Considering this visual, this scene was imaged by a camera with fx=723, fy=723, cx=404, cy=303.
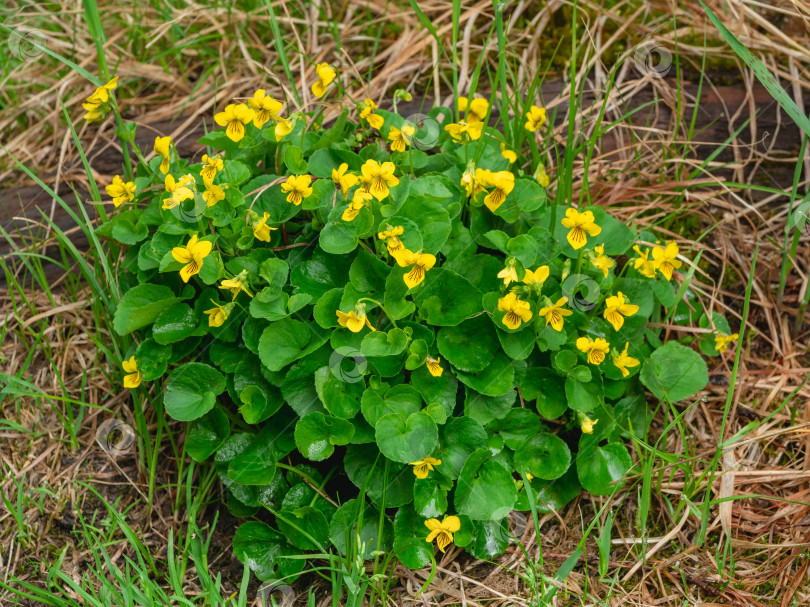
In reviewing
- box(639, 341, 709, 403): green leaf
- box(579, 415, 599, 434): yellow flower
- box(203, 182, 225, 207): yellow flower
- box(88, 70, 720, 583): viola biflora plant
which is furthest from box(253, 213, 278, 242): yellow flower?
box(639, 341, 709, 403): green leaf

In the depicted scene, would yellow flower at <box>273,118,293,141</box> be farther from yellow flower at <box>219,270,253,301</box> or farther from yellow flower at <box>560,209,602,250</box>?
yellow flower at <box>560,209,602,250</box>

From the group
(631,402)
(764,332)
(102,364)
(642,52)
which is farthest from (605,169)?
(102,364)

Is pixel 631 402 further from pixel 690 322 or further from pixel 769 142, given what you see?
pixel 769 142

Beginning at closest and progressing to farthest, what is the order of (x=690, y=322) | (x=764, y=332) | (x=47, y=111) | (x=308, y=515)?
(x=308, y=515)
(x=690, y=322)
(x=764, y=332)
(x=47, y=111)

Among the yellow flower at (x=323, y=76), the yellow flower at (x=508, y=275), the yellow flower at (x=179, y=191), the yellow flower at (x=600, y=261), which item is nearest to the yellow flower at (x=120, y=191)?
the yellow flower at (x=179, y=191)

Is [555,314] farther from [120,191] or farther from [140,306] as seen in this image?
[120,191]

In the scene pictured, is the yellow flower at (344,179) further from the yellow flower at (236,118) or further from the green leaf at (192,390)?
the green leaf at (192,390)

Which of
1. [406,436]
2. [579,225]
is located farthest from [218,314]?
[579,225]
